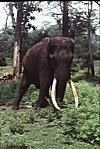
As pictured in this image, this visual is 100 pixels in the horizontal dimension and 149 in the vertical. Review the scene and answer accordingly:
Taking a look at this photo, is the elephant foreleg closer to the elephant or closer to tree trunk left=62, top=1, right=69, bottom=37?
the elephant

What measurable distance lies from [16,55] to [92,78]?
4788 mm

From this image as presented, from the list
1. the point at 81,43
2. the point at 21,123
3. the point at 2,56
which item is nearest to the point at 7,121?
the point at 21,123

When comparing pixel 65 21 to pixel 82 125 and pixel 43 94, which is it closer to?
pixel 43 94

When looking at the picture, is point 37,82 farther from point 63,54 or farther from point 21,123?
point 21,123

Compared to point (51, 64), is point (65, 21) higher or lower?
higher

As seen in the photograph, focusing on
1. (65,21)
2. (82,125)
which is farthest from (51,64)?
(65,21)

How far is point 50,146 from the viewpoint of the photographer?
6094mm

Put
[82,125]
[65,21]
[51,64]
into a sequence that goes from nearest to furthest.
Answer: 1. [82,125]
2. [51,64]
3. [65,21]

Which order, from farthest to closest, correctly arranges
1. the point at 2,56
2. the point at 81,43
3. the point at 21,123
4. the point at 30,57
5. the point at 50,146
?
the point at 81,43
the point at 2,56
the point at 30,57
the point at 21,123
the point at 50,146

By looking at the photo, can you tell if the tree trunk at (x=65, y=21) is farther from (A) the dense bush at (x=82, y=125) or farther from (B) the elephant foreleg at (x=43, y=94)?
(A) the dense bush at (x=82, y=125)

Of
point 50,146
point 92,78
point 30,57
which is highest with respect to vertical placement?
point 30,57

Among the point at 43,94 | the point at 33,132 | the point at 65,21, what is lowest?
the point at 33,132

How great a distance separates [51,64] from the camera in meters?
9.98

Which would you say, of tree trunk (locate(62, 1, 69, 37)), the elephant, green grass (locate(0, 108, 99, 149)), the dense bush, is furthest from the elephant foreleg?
tree trunk (locate(62, 1, 69, 37))
